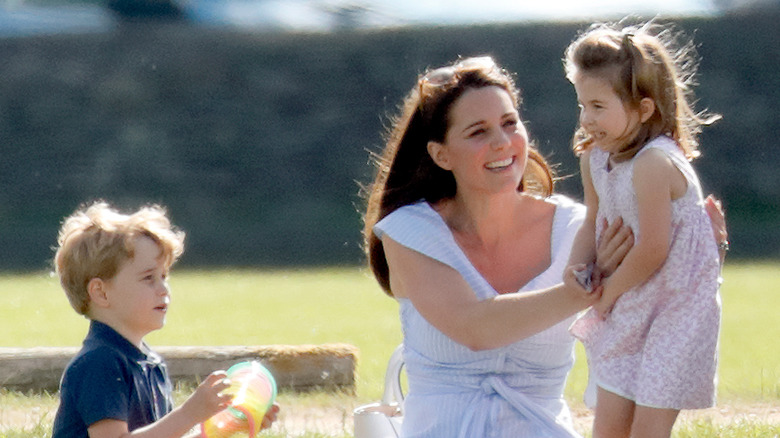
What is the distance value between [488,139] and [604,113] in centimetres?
28

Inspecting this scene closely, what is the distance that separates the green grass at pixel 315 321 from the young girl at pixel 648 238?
1.42m

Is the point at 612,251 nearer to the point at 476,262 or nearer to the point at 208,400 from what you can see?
the point at 476,262

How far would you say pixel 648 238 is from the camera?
309cm

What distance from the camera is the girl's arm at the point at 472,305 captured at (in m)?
2.89

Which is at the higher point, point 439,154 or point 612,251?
point 439,154

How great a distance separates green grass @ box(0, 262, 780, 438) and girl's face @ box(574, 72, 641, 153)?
66.1 inches

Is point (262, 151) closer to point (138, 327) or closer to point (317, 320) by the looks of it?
point (317, 320)

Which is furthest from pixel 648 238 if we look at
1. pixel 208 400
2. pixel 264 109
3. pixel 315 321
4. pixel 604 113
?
pixel 264 109

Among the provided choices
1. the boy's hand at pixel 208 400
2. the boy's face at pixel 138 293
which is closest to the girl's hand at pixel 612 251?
the boy's hand at pixel 208 400

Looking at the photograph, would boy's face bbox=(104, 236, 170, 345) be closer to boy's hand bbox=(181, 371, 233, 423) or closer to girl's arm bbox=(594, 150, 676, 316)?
boy's hand bbox=(181, 371, 233, 423)

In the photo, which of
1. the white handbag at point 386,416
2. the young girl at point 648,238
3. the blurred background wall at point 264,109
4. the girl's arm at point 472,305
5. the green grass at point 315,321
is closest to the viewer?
the girl's arm at point 472,305

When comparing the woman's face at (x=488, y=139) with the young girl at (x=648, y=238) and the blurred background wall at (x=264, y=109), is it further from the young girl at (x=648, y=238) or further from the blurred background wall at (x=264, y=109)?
the blurred background wall at (x=264, y=109)

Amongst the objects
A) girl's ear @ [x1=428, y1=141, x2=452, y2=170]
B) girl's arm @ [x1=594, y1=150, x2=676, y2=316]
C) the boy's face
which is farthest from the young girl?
the boy's face

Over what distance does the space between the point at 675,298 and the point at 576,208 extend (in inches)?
12.0
